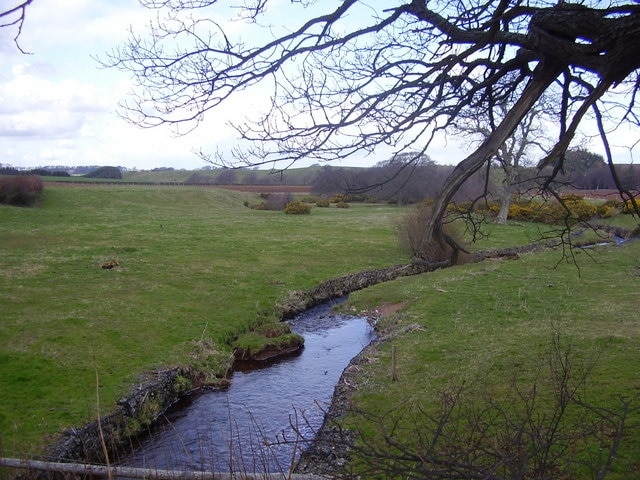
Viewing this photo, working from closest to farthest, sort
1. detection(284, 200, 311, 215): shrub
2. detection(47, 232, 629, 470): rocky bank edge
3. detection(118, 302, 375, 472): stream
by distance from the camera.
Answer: detection(118, 302, 375, 472): stream, detection(47, 232, 629, 470): rocky bank edge, detection(284, 200, 311, 215): shrub

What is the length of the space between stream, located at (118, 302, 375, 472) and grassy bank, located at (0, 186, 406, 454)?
4.91ft

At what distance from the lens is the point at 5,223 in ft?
105

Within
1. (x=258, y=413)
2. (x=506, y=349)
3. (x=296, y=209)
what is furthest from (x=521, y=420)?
(x=296, y=209)

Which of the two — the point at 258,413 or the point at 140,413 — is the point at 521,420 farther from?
the point at 140,413

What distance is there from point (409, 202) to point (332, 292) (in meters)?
39.6

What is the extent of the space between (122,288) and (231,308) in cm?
399

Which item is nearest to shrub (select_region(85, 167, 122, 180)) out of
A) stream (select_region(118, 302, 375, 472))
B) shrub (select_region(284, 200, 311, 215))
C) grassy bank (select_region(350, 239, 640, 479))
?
shrub (select_region(284, 200, 311, 215))

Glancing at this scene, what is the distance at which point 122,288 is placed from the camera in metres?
18.6

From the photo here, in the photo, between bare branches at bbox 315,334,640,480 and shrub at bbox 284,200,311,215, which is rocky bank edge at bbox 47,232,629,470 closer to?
bare branches at bbox 315,334,640,480

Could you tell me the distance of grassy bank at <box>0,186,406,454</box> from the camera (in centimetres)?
1120

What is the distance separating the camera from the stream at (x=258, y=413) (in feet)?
28.9

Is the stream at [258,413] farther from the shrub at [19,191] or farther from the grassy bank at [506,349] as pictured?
the shrub at [19,191]

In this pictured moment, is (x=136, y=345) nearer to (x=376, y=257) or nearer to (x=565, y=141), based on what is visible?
(x=565, y=141)

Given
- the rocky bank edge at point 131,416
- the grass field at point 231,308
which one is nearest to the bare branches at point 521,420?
the grass field at point 231,308
